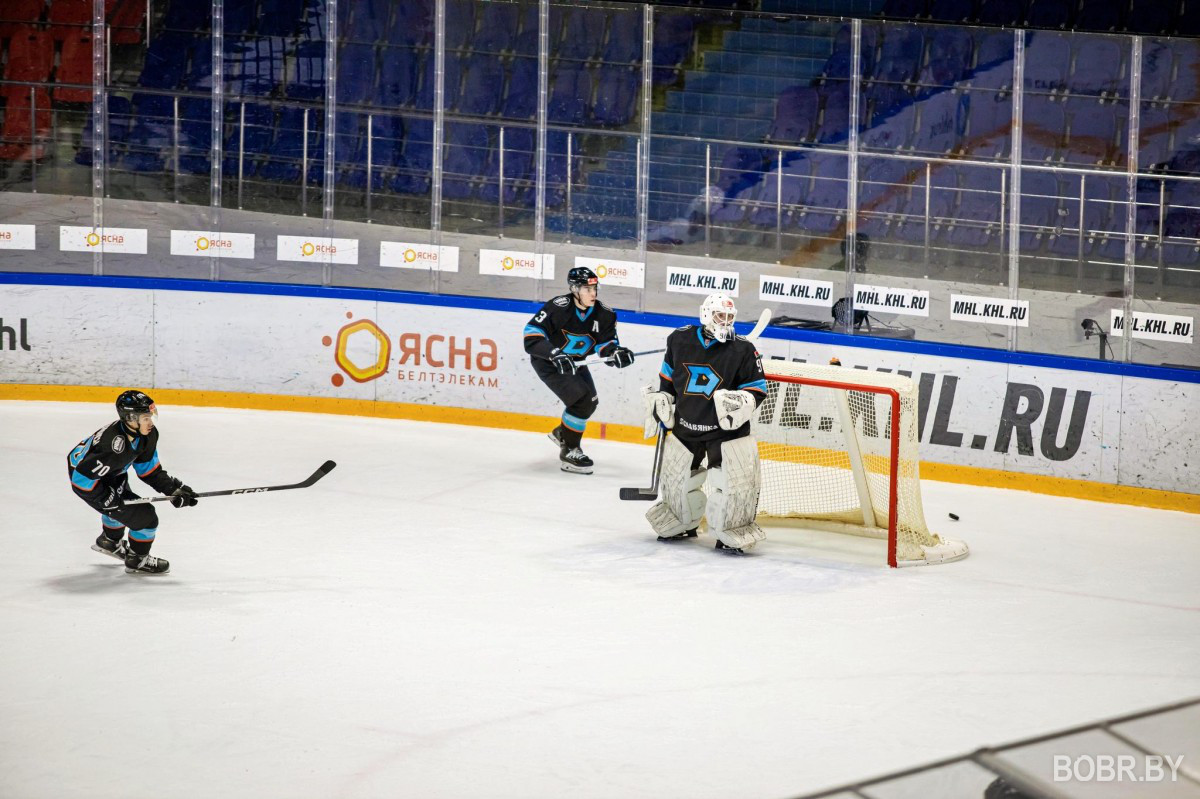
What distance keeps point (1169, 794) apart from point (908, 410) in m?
4.24

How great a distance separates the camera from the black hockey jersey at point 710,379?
6789 mm

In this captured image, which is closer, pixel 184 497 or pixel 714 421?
pixel 184 497

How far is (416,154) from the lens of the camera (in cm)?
1020

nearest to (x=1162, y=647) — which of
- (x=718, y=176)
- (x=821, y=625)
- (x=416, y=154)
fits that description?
(x=821, y=625)

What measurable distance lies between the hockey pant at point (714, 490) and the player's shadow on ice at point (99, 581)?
2.43m

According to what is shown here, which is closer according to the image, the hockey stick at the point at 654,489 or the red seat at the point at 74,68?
the hockey stick at the point at 654,489

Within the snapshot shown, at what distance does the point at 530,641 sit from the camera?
5488mm

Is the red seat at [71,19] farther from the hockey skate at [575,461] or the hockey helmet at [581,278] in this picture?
the hockey skate at [575,461]

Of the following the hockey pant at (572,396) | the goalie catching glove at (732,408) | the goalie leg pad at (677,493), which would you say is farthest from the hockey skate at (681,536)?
the hockey pant at (572,396)

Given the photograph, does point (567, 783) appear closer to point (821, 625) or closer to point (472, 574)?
point (821, 625)

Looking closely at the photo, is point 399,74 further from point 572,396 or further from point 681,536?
point 681,536

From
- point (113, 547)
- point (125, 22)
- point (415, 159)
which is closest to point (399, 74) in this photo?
point (415, 159)

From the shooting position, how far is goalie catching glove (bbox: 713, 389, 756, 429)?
6.62 meters

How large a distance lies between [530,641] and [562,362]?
329cm
